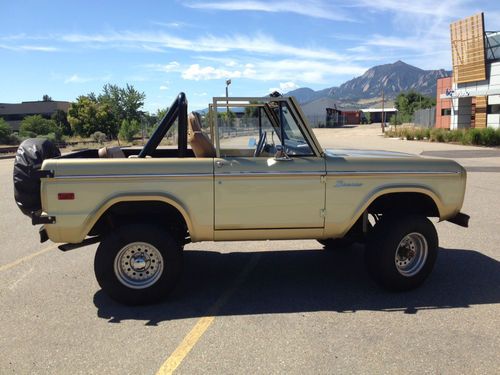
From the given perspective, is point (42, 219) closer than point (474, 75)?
Yes

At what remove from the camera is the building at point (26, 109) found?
103 meters

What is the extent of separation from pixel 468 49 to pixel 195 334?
40.3 meters

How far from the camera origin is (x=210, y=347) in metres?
3.59

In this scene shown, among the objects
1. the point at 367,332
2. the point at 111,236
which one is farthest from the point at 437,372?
the point at 111,236

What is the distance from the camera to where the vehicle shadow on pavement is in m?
4.30

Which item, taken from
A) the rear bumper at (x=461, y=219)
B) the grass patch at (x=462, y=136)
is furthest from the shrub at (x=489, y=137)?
the rear bumper at (x=461, y=219)

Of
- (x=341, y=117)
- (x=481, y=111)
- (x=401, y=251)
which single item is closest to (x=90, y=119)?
(x=481, y=111)

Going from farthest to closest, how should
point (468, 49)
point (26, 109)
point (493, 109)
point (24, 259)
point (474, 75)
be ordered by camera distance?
1. point (26, 109)
2. point (468, 49)
3. point (474, 75)
4. point (493, 109)
5. point (24, 259)

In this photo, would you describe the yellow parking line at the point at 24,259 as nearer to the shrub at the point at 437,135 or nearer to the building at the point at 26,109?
the shrub at the point at 437,135

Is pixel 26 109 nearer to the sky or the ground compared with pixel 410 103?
nearer to the ground

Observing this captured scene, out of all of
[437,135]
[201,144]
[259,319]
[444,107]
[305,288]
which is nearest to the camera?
[259,319]

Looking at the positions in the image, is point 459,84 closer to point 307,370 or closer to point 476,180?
point 476,180

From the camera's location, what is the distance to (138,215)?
460 centimetres

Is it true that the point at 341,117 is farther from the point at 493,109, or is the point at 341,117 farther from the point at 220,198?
the point at 220,198
